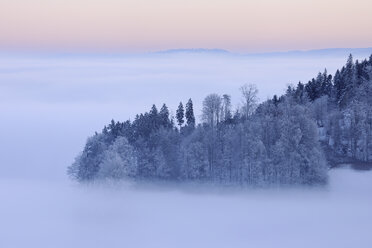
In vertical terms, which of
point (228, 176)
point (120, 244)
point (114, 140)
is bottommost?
point (120, 244)

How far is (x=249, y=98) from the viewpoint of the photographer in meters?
82.1

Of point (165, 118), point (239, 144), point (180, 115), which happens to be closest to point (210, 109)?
point (165, 118)

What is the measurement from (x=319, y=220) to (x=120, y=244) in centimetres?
2187

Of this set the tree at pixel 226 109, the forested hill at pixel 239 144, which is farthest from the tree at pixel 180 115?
the tree at pixel 226 109

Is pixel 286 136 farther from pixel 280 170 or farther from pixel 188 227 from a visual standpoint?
pixel 188 227

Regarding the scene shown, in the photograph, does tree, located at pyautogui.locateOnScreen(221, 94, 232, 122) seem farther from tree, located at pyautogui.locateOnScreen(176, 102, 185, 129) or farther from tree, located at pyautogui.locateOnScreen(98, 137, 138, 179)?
tree, located at pyautogui.locateOnScreen(98, 137, 138, 179)

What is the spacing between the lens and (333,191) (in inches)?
2635

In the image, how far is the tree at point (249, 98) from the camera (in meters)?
81.3

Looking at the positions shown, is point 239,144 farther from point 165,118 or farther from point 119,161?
point 119,161

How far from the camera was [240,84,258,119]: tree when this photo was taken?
81.3 meters

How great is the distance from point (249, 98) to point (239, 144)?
1077cm

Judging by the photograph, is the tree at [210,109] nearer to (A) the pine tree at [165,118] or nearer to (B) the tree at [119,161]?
(A) the pine tree at [165,118]

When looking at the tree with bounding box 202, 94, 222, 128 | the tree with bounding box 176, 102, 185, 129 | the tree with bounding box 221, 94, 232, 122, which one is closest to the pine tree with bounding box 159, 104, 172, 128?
the tree with bounding box 176, 102, 185, 129

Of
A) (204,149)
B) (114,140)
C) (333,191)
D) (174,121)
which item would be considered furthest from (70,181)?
(333,191)
